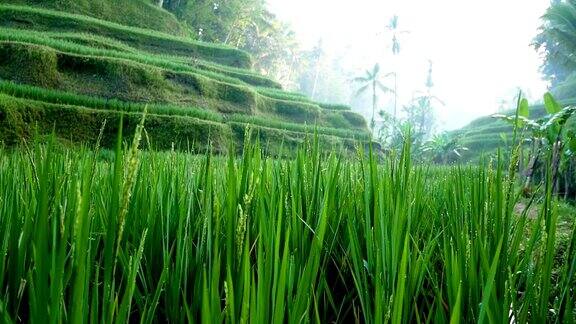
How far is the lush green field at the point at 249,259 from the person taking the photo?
391 millimetres

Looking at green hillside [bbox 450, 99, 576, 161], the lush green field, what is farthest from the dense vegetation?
green hillside [bbox 450, 99, 576, 161]

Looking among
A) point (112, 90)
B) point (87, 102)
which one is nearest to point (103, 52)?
point (112, 90)

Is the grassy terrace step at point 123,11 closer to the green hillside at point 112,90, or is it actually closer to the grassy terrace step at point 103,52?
the green hillside at point 112,90

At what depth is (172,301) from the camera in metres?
0.61

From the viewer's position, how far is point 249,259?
468 millimetres

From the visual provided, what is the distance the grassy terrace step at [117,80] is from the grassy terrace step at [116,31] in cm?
420

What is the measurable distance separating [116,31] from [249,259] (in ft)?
45.6

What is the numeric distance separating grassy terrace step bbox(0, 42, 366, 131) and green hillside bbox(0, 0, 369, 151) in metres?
0.02

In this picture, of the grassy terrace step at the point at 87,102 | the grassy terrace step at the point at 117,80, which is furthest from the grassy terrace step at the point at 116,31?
the grassy terrace step at the point at 87,102

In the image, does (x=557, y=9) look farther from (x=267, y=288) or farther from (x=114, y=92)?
(x=267, y=288)

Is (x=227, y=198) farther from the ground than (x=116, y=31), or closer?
closer

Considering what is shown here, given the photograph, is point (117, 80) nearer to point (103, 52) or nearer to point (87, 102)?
point (103, 52)

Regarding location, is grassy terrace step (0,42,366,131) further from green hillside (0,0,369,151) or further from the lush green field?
the lush green field

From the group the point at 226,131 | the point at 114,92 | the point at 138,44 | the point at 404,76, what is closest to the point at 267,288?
the point at 226,131
